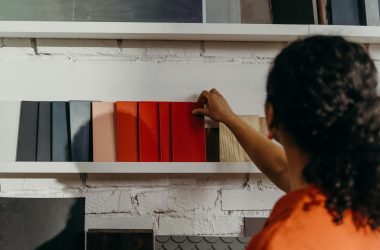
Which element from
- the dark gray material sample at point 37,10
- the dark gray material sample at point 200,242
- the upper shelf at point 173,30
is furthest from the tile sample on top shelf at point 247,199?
the dark gray material sample at point 37,10

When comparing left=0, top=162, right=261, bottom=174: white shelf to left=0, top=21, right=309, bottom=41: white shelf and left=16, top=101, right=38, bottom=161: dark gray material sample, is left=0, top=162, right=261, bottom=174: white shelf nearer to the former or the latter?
left=16, top=101, right=38, bottom=161: dark gray material sample

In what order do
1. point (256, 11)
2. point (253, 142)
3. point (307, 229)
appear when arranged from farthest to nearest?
point (256, 11) → point (253, 142) → point (307, 229)

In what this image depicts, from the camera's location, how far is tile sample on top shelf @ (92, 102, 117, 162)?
4.19 feet

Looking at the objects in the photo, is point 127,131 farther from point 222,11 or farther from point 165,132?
point 222,11

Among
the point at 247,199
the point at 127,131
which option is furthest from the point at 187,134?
the point at 247,199

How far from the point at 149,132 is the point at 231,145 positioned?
0.25 meters

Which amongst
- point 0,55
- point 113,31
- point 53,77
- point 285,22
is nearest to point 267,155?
point 285,22

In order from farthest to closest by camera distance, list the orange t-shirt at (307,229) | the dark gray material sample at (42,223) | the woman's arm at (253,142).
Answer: the dark gray material sample at (42,223) < the woman's arm at (253,142) < the orange t-shirt at (307,229)

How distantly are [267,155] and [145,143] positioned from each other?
0.36 m

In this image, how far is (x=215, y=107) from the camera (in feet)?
4.28

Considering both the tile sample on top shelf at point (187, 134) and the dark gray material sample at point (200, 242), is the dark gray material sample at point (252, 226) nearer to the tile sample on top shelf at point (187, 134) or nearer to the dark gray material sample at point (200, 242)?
the dark gray material sample at point (200, 242)

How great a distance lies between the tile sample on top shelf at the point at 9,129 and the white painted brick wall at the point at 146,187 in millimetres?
120

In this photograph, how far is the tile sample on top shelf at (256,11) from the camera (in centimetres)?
141

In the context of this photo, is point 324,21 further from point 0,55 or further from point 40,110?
point 0,55
